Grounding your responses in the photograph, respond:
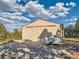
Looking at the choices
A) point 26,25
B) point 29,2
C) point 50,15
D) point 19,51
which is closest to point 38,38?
point 26,25

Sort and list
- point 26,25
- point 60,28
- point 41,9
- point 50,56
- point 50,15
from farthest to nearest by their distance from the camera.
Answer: point 50,15
point 41,9
point 26,25
point 60,28
point 50,56

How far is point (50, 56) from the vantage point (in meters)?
8.29

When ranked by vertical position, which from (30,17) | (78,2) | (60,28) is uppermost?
(78,2)

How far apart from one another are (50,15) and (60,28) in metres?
8.15

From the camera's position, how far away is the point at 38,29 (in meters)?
23.9

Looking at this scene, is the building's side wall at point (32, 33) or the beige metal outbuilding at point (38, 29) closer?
the beige metal outbuilding at point (38, 29)

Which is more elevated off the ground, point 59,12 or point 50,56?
point 59,12

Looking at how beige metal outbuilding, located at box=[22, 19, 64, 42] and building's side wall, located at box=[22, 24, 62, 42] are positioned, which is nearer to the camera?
beige metal outbuilding, located at box=[22, 19, 64, 42]

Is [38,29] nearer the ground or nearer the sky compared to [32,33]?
nearer the sky

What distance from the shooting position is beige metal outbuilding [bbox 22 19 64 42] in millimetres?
22688

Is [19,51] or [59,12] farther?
[59,12]

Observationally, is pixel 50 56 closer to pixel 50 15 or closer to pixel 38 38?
pixel 38 38

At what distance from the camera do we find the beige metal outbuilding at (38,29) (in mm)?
22688

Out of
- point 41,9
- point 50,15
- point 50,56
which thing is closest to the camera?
point 50,56
